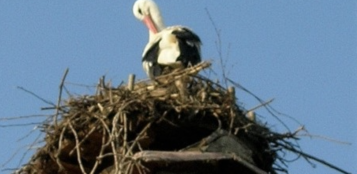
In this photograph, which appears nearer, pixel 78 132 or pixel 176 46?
pixel 78 132

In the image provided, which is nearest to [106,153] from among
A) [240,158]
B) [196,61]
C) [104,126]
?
[104,126]

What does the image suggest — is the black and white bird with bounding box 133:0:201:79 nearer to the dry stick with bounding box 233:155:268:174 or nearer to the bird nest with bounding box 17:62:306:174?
the bird nest with bounding box 17:62:306:174

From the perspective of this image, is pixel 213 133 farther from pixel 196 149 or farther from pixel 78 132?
pixel 78 132

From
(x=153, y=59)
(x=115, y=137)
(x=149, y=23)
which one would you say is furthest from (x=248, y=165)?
(x=149, y=23)

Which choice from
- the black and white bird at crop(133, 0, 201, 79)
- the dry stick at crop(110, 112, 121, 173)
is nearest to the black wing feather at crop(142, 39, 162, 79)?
the black and white bird at crop(133, 0, 201, 79)

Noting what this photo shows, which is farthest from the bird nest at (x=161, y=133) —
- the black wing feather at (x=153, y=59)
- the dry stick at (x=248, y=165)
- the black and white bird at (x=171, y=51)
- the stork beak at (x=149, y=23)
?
the stork beak at (x=149, y=23)

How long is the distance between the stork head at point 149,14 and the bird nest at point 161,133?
3320 mm

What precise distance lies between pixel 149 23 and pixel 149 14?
251 millimetres

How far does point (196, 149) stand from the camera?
8.95 meters

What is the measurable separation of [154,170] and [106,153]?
412mm

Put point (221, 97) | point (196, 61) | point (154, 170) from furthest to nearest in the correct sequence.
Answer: point (196, 61) < point (221, 97) < point (154, 170)

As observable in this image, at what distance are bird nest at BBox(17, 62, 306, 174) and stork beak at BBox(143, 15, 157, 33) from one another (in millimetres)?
3198

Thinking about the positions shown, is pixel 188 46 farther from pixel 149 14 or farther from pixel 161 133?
pixel 161 133

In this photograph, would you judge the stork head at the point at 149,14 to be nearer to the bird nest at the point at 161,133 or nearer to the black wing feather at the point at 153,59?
the black wing feather at the point at 153,59
